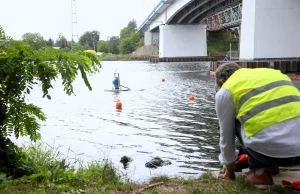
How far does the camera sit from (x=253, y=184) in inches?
166

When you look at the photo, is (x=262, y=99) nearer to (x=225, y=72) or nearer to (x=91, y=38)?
(x=225, y=72)

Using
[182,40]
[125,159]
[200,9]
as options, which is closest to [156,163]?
[125,159]

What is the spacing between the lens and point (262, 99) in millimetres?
3744

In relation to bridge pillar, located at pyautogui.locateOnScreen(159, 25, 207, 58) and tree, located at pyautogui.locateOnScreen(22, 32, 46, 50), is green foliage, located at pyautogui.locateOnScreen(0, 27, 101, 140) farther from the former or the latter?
bridge pillar, located at pyautogui.locateOnScreen(159, 25, 207, 58)

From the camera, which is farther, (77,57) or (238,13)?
(238,13)

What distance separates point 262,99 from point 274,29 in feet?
90.7

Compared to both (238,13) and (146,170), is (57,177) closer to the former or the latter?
(146,170)

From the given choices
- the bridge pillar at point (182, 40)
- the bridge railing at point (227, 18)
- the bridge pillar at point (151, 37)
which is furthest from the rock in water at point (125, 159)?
the bridge pillar at point (151, 37)

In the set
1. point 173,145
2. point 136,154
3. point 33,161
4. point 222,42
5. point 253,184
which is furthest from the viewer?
point 222,42

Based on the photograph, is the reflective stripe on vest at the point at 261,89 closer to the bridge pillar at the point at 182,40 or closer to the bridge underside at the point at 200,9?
the bridge underside at the point at 200,9

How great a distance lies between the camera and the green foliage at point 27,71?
15.5ft

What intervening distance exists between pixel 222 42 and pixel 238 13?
40590 millimetres

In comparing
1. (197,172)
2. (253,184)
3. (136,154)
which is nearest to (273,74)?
(253,184)

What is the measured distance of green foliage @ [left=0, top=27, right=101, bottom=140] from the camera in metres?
4.71
